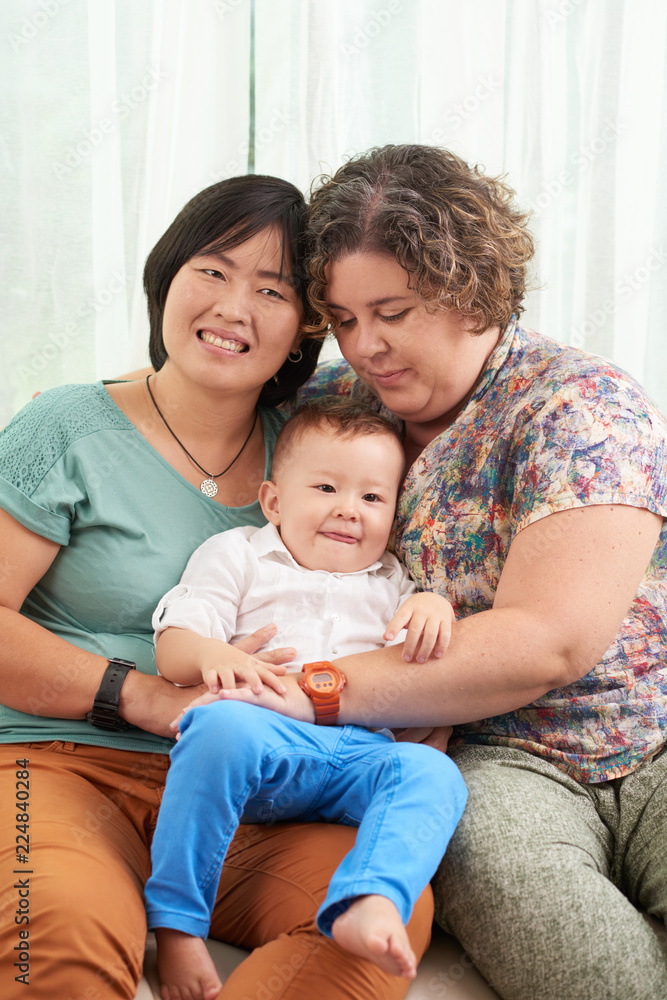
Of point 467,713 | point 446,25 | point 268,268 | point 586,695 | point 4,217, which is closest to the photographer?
point 467,713

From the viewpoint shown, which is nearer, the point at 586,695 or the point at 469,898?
the point at 469,898

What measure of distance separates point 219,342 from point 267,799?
32.2 inches

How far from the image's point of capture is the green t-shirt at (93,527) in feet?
4.70

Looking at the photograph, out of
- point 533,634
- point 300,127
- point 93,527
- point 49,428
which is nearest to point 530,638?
point 533,634

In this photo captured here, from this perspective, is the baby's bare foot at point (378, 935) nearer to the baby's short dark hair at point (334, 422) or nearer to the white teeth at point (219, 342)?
the baby's short dark hair at point (334, 422)

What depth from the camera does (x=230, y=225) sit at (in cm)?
158

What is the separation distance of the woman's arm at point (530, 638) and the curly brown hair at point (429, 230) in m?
0.45

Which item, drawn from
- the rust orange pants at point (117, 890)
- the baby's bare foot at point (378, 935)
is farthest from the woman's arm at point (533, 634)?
the baby's bare foot at point (378, 935)

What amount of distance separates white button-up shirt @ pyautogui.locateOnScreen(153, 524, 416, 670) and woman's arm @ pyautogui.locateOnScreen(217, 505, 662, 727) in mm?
121

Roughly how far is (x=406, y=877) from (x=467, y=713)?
0.34 metres

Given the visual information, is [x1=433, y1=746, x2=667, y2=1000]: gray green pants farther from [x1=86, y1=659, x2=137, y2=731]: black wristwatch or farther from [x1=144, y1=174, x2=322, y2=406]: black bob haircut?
[x1=144, y1=174, x2=322, y2=406]: black bob haircut

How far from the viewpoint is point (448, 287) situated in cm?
149

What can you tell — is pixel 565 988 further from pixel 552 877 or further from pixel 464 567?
pixel 464 567

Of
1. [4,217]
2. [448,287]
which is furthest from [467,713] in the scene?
[4,217]
